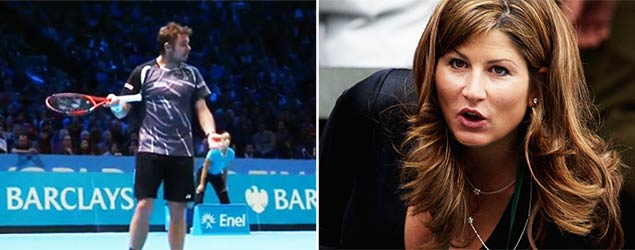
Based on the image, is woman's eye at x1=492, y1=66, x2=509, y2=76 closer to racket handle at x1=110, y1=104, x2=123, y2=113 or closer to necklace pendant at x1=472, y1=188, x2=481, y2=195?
necklace pendant at x1=472, y1=188, x2=481, y2=195

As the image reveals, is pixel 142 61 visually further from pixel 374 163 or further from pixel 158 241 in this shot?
pixel 374 163

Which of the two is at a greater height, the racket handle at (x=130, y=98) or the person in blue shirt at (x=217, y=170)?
the racket handle at (x=130, y=98)

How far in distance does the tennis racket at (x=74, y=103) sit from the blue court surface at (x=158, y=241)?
0.97 feet

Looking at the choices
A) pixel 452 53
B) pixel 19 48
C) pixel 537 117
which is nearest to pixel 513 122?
pixel 537 117

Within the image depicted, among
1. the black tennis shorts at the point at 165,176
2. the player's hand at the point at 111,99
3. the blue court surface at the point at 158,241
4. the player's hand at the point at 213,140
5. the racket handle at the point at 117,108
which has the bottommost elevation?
the blue court surface at the point at 158,241

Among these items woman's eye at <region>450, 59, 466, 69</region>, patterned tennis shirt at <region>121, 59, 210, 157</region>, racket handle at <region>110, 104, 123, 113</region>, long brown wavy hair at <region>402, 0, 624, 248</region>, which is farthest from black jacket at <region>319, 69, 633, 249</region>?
racket handle at <region>110, 104, 123, 113</region>

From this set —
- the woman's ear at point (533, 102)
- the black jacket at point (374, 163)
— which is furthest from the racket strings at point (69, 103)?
the woman's ear at point (533, 102)

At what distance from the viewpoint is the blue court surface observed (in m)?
2.10

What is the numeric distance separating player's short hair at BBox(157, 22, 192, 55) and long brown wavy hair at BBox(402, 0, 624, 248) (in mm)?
689

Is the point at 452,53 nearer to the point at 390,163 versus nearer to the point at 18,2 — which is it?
the point at 390,163

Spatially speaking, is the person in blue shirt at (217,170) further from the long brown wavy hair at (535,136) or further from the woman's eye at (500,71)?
the woman's eye at (500,71)

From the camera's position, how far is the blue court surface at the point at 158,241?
6.90 feet

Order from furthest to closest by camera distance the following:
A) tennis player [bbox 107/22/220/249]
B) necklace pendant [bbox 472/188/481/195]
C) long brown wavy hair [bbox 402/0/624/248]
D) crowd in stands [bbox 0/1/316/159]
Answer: tennis player [bbox 107/22/220/249] < crowd in stands [bbox 0/1/316/159] < necklace pendant [bbox 472/188/481/195] < long brown wavy hair [bbox 402/0/624/248]

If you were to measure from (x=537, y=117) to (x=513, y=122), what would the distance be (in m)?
0.05
